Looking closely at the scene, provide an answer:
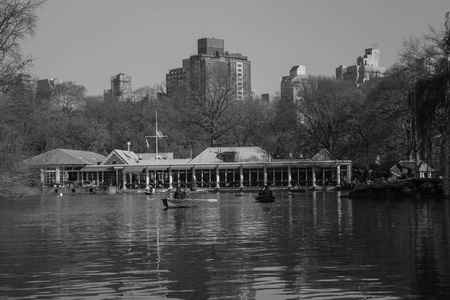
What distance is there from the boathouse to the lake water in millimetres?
44235

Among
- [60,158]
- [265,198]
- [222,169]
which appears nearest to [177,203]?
[265,198]

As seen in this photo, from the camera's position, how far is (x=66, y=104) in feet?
341

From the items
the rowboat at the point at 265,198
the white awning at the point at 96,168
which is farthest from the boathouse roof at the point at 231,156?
the rowboat at the point at 265,198

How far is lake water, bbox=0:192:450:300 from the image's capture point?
596 inches

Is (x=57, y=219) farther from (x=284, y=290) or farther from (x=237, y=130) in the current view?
(x=237, y=130)

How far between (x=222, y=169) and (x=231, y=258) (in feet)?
203

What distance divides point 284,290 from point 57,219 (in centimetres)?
2532

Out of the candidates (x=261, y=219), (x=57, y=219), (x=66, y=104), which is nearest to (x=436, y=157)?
(x=261, y=219)

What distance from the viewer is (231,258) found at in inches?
786

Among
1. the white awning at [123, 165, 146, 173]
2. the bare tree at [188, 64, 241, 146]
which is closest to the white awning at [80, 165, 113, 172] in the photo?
the white awning at [123, 165, 146, 173]

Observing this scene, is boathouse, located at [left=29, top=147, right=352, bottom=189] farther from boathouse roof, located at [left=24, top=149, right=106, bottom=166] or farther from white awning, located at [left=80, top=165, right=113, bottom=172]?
boathouse roof, located at [left=24, top=149, right=106, bottom=166]

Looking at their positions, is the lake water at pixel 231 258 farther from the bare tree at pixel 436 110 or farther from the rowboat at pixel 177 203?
the rowboat at pixel 177 203

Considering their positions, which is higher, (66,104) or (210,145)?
(66,104)

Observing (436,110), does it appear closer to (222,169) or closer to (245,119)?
(222,169)
